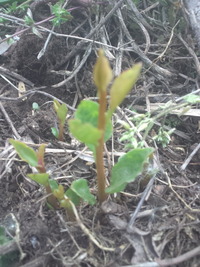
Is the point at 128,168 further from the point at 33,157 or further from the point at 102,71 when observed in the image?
the point at 102,71

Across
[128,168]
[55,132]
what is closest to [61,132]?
[55,132]

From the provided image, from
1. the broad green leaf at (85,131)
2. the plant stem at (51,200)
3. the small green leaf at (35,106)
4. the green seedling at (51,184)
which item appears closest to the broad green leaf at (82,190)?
the green seedling at (51,184)

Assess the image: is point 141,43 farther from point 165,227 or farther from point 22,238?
point 22,238

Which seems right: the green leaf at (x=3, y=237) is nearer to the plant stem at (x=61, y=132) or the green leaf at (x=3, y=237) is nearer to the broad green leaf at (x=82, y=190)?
the broad green leaf at (x=82, y=190)

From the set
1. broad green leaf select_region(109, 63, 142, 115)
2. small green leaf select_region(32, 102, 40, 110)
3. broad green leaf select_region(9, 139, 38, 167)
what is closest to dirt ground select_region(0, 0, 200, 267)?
small green leaf select_region(32, 102, 40, 110)

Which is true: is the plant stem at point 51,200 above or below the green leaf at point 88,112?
below

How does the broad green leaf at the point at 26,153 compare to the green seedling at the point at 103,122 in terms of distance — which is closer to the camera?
the green seedling at the point at 103,122
